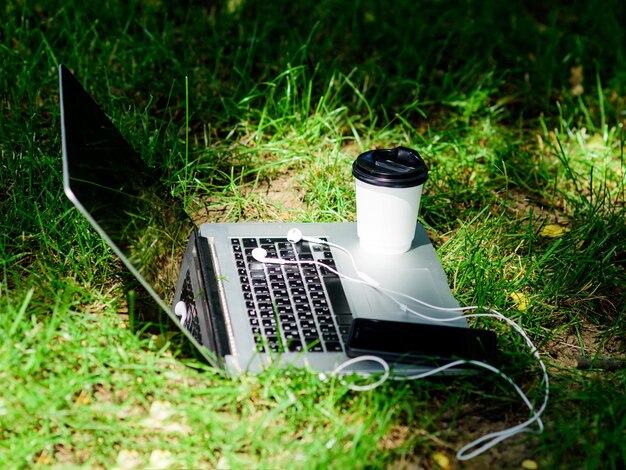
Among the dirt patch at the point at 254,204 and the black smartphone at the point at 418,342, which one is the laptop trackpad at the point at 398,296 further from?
the dirt patch at the point at 254,204

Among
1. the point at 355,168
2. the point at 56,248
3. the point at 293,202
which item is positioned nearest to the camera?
the point at 355,168

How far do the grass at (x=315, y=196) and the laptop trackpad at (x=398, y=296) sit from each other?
0.71 feet

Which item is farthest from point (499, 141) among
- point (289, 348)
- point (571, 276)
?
point (289, 348)

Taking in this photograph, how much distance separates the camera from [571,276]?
249 cm

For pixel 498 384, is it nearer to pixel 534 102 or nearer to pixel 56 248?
pixel 56 248

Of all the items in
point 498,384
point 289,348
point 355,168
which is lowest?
point 498,384

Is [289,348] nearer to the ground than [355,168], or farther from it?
nearer to the ground

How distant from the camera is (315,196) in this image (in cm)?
287

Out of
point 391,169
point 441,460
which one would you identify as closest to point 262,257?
point 391,169

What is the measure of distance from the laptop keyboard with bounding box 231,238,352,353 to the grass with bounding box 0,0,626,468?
0.35ft

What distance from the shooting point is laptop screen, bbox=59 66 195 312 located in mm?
1672

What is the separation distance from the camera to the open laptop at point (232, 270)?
5.90 feet

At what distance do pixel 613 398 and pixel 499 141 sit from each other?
152 cm

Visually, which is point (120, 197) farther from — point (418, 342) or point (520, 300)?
point (520, 300)
